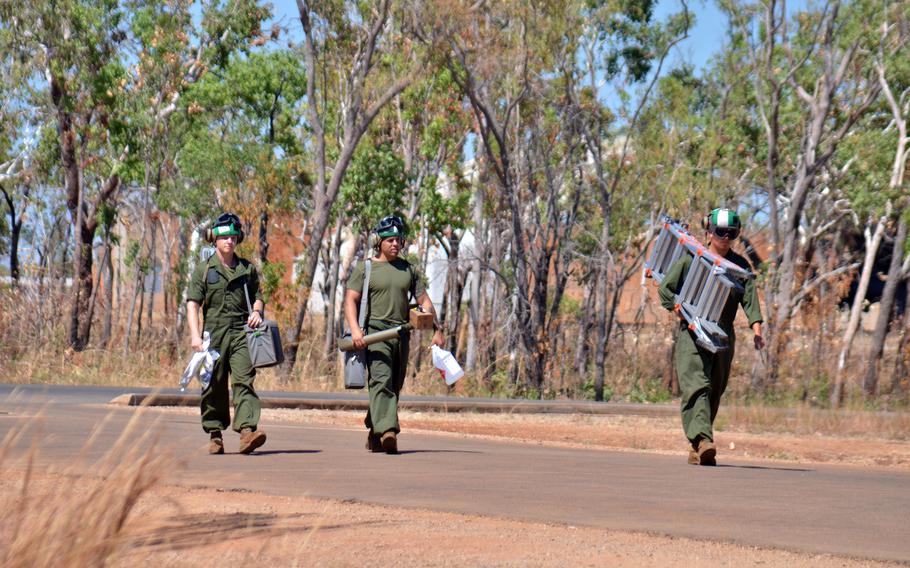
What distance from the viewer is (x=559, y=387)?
3209 cm

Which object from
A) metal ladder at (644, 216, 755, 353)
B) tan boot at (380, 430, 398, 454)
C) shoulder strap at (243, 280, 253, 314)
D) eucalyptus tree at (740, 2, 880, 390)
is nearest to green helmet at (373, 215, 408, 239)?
shoulder strap at (243, 280, 253, 314)

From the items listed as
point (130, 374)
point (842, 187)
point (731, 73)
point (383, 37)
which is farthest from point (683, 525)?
point (842, 187)

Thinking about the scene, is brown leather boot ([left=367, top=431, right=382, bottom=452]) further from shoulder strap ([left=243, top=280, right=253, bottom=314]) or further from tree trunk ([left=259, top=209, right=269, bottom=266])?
tree trunk ([left=259, top=209, right=269, bottom=266])

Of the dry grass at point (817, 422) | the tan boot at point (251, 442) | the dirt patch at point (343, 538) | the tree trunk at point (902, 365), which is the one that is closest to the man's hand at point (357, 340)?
the tan boot at point (251, 442)

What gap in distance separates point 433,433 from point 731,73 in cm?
1845

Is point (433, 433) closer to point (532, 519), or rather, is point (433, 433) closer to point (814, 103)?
point (532, 519)

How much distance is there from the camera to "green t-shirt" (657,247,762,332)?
12812 millimetres

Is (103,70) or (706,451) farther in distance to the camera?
(103,70)

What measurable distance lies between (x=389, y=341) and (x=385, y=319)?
0.62 ft

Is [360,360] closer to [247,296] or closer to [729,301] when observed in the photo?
[247,296]

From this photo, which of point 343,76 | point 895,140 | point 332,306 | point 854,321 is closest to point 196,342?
point 343,76

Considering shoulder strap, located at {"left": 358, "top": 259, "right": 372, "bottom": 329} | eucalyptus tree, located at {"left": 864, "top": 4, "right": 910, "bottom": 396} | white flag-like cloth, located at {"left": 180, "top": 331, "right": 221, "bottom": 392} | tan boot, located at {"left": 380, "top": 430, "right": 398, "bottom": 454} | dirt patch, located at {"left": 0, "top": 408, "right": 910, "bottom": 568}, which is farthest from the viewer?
eucalyptus tree, located at {"left": 864, "top": 4, "right": 910, "bottom": 396}

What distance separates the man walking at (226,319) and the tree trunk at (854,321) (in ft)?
49.1

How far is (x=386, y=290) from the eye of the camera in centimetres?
1293
